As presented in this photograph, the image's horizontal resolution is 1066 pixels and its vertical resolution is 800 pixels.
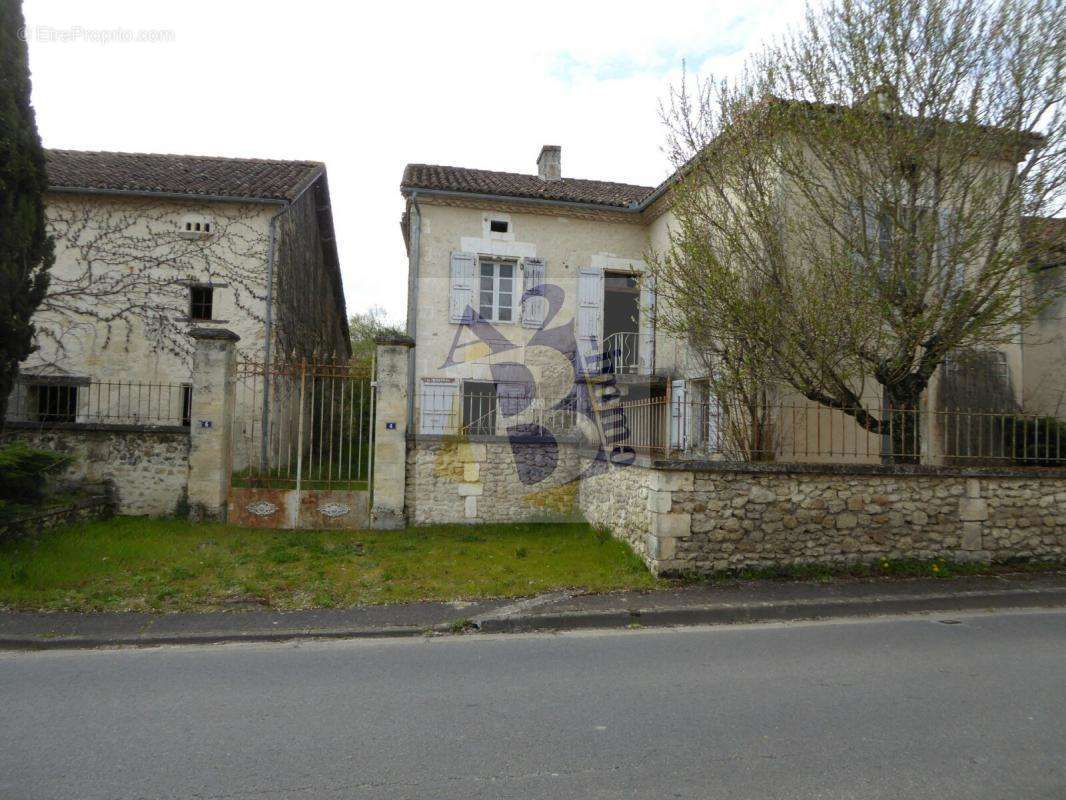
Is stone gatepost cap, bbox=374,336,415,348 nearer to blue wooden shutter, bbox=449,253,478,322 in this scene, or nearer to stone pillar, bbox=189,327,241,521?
stone pillar, bbox=189,327,241,521

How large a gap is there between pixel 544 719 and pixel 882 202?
24.3 feet

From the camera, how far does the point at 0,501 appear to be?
304 inches

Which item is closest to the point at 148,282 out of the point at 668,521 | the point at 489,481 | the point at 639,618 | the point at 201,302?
the point at 201,302

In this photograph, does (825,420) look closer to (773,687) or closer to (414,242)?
(773,687)

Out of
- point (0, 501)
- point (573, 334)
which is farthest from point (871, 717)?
point (573, 334)

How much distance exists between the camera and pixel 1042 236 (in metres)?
7.98

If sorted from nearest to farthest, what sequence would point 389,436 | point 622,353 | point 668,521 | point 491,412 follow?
1. point 668,521
2. point 389,436
3. point 491,412
4. point 622,353

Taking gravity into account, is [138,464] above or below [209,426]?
below

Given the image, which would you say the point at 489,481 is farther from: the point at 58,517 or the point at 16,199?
the point at 16,199

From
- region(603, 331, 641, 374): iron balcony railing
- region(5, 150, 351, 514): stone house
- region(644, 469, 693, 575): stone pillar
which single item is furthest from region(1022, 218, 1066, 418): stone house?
region(5, 150, 351, 514): stone house

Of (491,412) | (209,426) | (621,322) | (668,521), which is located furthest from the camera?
(621,322)

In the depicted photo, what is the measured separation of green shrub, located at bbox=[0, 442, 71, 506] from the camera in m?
8.06

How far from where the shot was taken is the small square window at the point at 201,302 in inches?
570

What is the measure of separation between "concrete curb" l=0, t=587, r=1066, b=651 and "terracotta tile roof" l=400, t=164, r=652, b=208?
35.3ft
